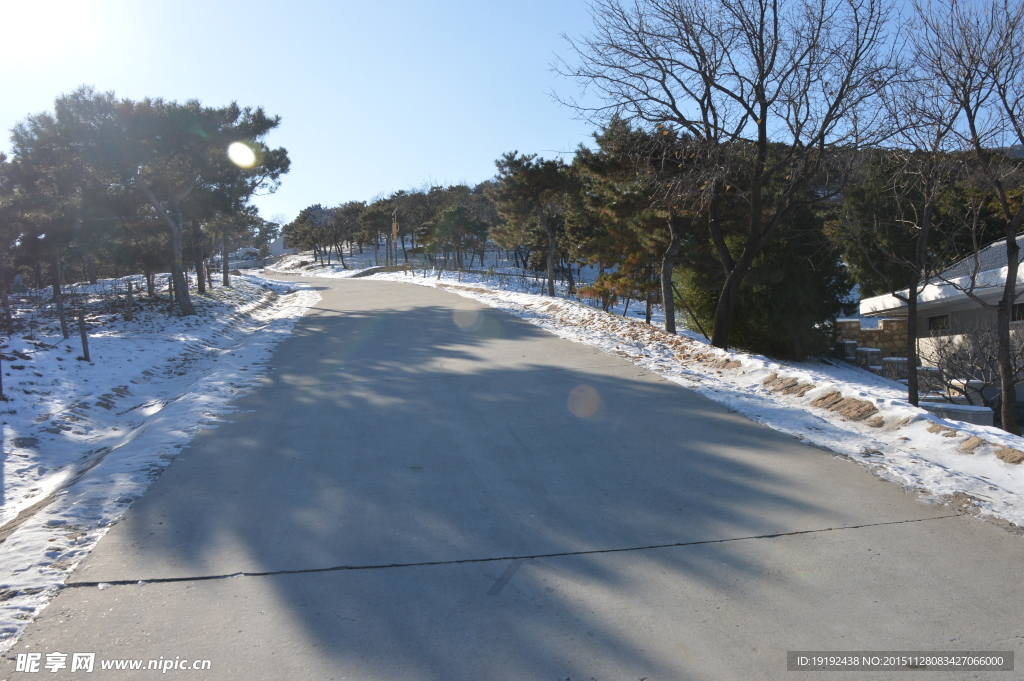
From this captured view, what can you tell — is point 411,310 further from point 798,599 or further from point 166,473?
point 798,599

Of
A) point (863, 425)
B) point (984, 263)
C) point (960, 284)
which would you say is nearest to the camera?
point (863, 425)

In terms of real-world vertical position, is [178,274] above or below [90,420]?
above

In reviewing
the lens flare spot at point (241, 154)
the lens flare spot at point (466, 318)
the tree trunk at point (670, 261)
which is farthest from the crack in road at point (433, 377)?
the lens flare spot at point (241, 154)

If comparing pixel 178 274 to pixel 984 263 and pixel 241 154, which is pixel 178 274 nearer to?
pixel 241 154

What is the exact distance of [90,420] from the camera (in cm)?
910

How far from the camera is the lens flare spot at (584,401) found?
25.8ft

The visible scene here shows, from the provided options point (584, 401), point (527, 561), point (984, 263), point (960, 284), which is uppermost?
point (984, 263)

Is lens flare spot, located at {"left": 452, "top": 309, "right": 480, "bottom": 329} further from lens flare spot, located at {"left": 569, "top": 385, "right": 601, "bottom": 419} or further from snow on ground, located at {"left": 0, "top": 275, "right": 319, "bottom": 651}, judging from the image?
lens flare spot, located at {"left": 569, "top": 385, "right": 601, "bottom": 419}

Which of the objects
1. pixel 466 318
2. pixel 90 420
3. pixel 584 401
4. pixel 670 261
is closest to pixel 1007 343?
pixel 584 401

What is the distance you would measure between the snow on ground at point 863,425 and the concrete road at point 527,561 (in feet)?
1.11

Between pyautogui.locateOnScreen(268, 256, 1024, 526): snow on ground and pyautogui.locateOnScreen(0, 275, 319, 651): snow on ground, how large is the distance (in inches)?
244

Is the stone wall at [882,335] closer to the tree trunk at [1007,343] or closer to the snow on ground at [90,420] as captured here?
the tree trunk at [1007,343]

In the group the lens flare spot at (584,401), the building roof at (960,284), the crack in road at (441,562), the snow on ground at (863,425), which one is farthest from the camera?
the building roof at (960,284)

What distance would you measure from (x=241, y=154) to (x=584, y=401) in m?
21.3
